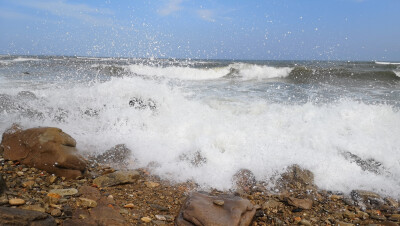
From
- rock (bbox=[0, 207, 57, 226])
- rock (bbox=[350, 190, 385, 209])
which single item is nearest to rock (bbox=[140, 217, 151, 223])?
rock (bbox=[0, 207, 57, 226])

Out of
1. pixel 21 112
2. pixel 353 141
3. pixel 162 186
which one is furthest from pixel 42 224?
pixel 353 141

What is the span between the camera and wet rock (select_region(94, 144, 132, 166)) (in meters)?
3.80

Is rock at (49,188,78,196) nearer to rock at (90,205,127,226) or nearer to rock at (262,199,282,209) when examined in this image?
rock at (90,205,127,226)

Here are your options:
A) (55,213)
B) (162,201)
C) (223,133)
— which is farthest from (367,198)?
(55,213)

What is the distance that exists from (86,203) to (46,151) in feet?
3.37

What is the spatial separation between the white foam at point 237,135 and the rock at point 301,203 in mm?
525

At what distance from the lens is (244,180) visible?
11.3 ft

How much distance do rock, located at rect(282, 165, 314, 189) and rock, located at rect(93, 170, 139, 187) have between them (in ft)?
6.18

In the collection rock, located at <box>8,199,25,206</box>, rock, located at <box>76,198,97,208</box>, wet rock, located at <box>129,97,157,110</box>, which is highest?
wet rock, located at <box>129,97,157,110</box>

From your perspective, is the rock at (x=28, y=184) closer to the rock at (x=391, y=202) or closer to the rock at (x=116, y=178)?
the rock at (x=116, y=178)

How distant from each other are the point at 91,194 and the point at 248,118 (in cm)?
329

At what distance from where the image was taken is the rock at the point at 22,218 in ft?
5.99

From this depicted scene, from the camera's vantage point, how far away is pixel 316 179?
348cm

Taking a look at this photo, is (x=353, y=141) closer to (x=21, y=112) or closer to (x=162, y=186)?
(x=162, y=186)
